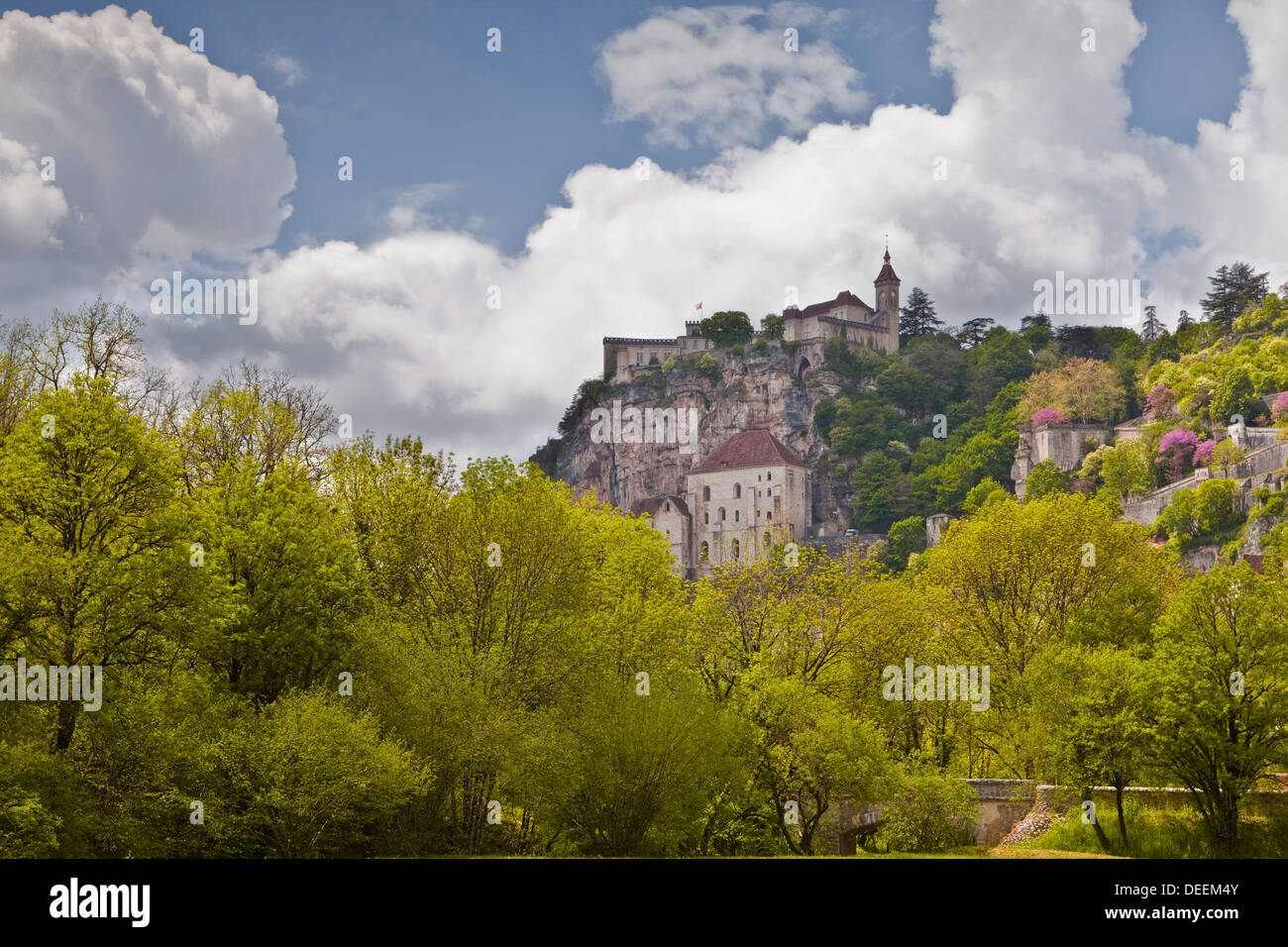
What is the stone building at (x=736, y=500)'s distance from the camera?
135625 mm

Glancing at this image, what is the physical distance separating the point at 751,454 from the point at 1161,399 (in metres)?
43.2

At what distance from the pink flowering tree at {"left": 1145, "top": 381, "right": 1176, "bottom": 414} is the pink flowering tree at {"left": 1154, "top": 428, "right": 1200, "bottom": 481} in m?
13.8

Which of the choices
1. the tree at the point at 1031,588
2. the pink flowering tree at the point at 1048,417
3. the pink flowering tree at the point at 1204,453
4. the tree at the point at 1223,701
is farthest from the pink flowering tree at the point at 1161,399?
the tree at the point at 1223,701

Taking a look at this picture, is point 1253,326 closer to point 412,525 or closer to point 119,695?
point 412,525

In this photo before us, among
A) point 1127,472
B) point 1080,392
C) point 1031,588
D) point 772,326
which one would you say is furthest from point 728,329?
point 1031,588

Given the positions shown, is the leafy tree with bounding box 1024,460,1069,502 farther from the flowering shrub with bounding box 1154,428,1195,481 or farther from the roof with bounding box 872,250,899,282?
the roof with bounding box 872,250,899,282

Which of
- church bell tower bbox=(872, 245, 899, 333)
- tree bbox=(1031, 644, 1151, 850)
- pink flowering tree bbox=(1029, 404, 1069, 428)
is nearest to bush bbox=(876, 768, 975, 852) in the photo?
tree bbox=(1031, 644, 1151, 850)

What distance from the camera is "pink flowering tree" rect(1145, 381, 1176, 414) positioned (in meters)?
127

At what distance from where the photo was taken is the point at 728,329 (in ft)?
554

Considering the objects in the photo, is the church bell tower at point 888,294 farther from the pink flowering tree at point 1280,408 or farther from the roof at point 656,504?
the pink flowering tree at point 1280,408

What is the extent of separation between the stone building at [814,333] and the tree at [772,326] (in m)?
0.53

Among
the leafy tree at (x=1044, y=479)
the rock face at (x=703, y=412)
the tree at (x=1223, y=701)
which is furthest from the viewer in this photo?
the rock face at (x=703, y=412)

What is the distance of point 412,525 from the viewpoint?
3556cm
